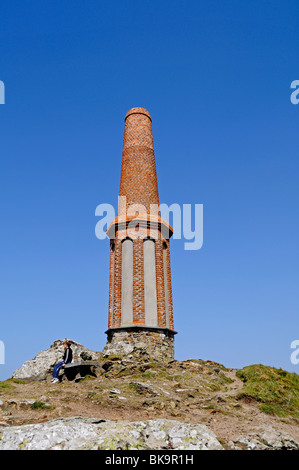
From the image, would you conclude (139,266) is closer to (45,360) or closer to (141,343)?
(141,343)

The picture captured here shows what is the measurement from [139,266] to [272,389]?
29.2 feet

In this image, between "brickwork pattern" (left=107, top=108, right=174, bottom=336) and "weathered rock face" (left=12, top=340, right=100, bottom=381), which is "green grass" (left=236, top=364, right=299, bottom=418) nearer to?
"brickwork pattern" (left=107, top=108, right=174, bottom=336)

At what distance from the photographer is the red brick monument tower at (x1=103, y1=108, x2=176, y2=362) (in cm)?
1742

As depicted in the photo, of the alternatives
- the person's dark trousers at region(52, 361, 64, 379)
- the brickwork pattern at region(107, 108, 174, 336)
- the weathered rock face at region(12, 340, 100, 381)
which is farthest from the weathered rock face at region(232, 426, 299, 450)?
the brickwork pattern at region(107, 108, 174, 336)

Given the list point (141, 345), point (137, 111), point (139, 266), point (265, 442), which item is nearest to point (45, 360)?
point (141, 345)

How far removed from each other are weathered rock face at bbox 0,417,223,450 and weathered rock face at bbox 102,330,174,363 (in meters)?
8.30

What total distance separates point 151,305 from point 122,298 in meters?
1.59

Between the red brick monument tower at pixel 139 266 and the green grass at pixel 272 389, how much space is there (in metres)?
4.32

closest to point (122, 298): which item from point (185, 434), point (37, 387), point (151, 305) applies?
point (151, 305)

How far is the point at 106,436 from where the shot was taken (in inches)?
249

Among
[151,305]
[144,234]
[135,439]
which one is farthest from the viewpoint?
[144,234]

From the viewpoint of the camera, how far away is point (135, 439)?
6.36m
